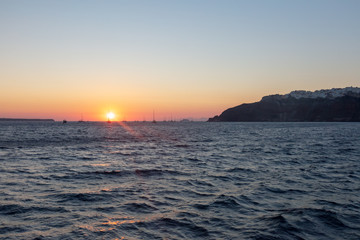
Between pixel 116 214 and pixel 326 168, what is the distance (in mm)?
18794

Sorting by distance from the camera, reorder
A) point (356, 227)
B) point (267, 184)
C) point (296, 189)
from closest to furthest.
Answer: point (356, 227) < point (296, 189) < point (267, 184)

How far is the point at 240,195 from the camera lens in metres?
14.9

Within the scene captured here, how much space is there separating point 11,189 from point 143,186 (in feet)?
23.3

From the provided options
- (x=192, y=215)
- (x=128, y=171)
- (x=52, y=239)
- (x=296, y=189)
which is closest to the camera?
(x=52, y=239)

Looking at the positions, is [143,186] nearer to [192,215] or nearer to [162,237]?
[192,215]

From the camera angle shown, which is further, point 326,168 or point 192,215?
point 326,168

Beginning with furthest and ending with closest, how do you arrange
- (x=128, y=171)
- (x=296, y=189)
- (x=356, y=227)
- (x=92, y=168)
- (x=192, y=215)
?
(x=92, y=168) → (x=128, y=171) → (x=296, y=189) → (x=192, y=215) → (x=356, y=227)

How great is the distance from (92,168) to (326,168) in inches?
753

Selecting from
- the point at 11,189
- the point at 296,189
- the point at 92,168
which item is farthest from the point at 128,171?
the point at 296,189

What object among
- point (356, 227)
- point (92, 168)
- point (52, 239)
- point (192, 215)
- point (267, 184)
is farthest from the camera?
point (92, 168)

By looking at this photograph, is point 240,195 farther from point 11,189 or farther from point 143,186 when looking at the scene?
point 11,189

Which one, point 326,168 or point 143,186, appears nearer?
point 143,186

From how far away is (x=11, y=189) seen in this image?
1548 cm

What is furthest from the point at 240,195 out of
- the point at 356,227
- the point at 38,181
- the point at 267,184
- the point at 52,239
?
the point at 38,181
